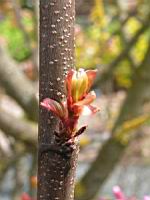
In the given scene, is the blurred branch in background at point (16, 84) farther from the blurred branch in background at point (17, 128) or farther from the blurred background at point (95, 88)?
the blurred branch in background at point (17, 128)

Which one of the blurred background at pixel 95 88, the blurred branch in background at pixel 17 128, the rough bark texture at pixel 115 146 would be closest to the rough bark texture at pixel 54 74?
the blurred background at pixel 95 88

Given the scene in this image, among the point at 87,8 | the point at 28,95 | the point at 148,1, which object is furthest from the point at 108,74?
the point at 87,8

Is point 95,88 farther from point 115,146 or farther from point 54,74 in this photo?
point 54,74

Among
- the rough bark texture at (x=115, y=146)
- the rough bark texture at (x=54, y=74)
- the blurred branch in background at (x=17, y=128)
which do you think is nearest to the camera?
the rough bark texture at (x=54, y=74)

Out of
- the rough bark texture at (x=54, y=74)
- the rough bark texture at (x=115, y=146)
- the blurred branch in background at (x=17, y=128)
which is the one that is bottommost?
the rough bark texture at (x=54, y=74)

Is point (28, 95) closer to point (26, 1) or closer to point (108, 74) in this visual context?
point (108, 74)

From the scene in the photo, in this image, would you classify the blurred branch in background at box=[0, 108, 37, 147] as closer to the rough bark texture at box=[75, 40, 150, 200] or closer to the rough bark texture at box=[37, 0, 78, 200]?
the rough bark texture at box=[75, 40, 150, 200]
